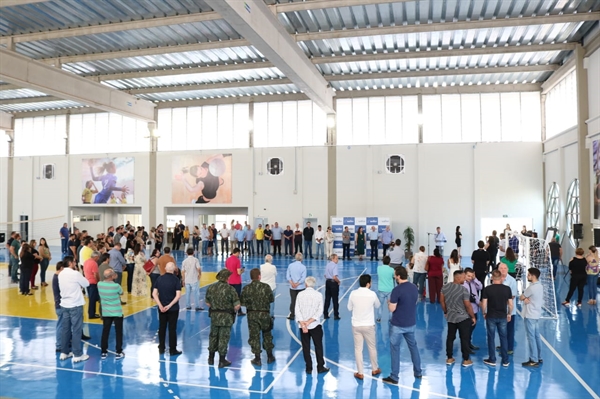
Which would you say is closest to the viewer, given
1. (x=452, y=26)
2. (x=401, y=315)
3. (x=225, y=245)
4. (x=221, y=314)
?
(x=401, y=315)

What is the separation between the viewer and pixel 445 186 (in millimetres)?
24281

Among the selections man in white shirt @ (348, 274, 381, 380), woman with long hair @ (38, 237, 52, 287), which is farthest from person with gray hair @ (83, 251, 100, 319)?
man in white shirt @ (348, 274, 381, 380)

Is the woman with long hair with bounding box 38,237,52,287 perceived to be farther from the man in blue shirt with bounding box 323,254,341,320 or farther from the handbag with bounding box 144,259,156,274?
the man in blue shirt with bounding box 323,254,341,320

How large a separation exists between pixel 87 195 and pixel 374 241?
19.2 m

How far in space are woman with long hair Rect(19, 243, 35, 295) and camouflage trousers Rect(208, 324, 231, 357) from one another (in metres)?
8.77

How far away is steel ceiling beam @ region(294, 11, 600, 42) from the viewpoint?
15664 millimetres

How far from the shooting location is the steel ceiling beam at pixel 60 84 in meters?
15.6

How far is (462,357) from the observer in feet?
26.4

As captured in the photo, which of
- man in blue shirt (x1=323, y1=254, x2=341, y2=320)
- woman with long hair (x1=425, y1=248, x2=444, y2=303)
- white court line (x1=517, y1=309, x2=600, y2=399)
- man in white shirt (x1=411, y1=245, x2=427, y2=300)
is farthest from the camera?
man in white shirt (x1=411, y1=245, x2=427, y2=300)

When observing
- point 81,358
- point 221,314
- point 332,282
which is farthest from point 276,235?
point 221,314

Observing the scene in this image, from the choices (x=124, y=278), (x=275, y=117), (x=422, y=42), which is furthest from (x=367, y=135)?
(x=124, y=278)

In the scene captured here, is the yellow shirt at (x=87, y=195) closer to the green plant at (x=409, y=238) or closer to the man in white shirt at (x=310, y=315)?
the green plant at (x=409, y=238)

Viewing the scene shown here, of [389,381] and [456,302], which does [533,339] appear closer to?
[456,302]

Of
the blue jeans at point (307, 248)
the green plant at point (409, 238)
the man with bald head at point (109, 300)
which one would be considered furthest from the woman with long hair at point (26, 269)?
the green plant at point (409, 238)
